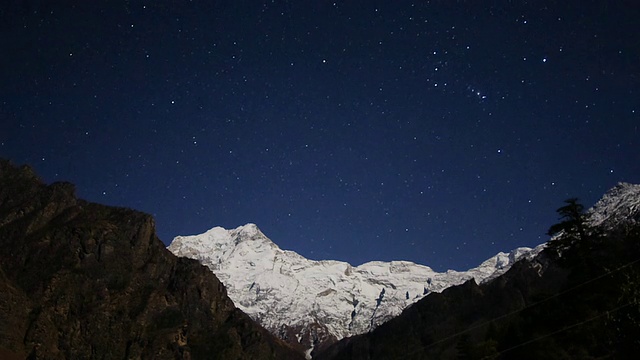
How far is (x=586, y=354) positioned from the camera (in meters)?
48.4

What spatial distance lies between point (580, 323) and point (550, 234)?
30.0ft

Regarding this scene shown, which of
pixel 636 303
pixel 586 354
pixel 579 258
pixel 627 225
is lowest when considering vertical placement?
pixel 586 354

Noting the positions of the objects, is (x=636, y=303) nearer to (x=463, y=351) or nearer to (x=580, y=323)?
(x=580, y=323)

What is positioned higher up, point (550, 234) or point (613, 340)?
point (550, 234)

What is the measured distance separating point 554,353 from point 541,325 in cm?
765

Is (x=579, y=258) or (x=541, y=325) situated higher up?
(x=579, y=258)

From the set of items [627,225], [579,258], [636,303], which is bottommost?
[636,303]

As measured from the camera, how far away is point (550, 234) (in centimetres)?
5209

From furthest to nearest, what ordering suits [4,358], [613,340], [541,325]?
[4,358] → [541,325] → [613,340]

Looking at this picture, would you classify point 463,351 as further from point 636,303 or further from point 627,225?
point 636,303

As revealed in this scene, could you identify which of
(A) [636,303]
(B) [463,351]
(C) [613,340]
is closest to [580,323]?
(C) [613,340]

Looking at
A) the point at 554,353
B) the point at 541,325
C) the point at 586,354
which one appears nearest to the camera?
the point at 586,354

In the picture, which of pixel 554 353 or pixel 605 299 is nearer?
pixel 605 299

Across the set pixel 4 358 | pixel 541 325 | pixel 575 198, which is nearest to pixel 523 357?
pixel 541 325
